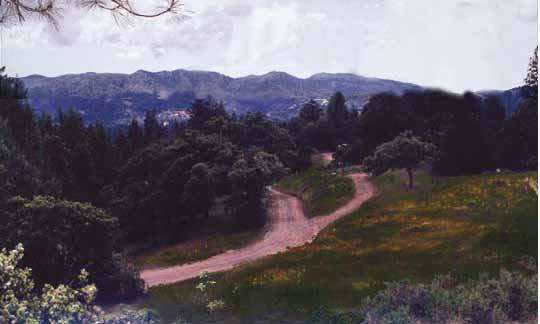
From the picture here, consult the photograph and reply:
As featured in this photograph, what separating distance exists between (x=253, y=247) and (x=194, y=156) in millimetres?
5683

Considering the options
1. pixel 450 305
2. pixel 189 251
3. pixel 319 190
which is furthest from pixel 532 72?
pixel 319 190

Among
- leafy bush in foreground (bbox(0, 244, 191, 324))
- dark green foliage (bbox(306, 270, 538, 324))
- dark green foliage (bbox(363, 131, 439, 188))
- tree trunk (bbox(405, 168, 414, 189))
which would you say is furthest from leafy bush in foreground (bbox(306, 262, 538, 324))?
dark green foliage (bbox(363, 131, 439, 188))

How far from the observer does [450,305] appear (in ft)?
28.8

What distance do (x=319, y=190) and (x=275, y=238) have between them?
12782mm

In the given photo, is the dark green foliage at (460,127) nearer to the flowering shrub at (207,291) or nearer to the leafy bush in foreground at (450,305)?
the leafy bush in foreground at (450,305)

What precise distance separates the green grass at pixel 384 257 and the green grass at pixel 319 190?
8.91 m

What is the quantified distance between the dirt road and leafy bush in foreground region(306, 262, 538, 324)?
16.3ft

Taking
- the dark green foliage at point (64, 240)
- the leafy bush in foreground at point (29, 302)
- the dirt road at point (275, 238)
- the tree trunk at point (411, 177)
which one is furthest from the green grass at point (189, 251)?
the tree trunk at point (411, 177)

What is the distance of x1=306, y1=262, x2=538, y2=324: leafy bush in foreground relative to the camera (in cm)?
873

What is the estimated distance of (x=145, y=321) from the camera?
30.5 feet

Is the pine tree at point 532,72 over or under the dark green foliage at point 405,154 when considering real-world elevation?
over

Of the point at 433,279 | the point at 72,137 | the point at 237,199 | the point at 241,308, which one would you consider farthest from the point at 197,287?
the point at 72,137

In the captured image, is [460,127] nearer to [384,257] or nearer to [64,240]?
[384,257]

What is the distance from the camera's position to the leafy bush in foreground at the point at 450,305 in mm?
8727
